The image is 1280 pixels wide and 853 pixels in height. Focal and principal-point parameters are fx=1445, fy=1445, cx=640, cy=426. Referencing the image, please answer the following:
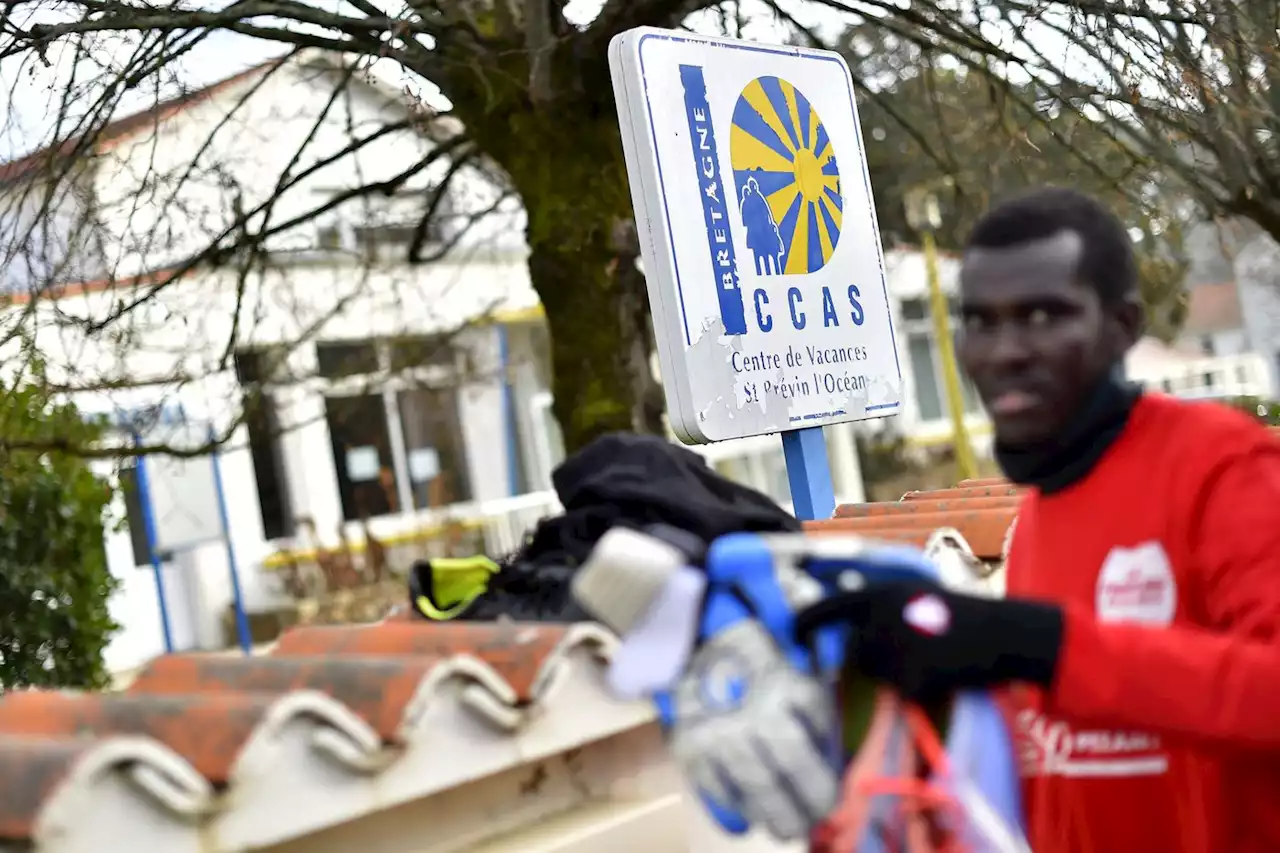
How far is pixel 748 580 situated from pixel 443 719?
0.99 metres

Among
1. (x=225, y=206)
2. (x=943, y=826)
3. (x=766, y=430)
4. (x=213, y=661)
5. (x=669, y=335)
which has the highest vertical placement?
(x=225, y=206)

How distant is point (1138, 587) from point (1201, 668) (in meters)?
0.19

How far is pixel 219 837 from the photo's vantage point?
79.2 inches

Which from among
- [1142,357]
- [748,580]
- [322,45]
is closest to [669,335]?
[748,580]

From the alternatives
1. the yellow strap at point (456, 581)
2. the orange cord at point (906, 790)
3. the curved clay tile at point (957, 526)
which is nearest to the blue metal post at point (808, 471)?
the curved clay tile at point (957, 526)

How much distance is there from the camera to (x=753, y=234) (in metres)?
4.63

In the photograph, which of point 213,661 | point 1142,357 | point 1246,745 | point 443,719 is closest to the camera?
point 1246,745

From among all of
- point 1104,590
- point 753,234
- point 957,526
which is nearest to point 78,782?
point 1104,590

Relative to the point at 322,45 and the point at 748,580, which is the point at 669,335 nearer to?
the point at 748,580

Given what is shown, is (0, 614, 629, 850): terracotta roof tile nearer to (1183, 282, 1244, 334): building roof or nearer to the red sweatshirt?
the red sweatshirt

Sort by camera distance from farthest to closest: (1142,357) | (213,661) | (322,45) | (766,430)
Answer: (1142,357), (322,45), (766,430), (213,661)

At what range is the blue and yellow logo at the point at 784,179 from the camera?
15.3 ft

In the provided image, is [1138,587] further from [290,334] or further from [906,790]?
[290,334]

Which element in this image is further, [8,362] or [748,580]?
[8,362]
